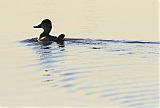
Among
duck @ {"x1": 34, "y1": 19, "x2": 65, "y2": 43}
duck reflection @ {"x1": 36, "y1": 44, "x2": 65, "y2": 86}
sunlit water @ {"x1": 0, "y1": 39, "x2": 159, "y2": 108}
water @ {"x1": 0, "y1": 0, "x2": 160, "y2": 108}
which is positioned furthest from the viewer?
duck @ {"x1": 34, "y1": 19, "x2": 65, "y2": 43}

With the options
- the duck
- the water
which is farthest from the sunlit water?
the duck

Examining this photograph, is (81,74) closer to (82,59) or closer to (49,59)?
(82,59)

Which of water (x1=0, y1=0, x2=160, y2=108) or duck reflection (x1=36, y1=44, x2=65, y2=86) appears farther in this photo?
duck reflection (x1=36, y1=44, x2=65, y2=86)

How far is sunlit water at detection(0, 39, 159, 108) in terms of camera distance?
10125 millimetres

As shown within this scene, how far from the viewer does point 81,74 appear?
12.1 metres

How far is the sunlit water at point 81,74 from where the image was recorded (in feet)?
33.2

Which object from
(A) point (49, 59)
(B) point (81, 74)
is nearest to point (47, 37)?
(A) point (49, 59)

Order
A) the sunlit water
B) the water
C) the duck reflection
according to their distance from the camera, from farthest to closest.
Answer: the duck reflection, the water, the sunlit water

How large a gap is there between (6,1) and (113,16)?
4.68m

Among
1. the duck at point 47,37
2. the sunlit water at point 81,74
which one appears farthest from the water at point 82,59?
the duck at point 47,37

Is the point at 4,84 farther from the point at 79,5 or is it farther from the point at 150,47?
the point at 79,5

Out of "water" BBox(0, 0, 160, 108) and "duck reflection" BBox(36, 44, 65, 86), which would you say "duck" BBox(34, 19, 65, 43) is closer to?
"water" BBox(0, 0, 160, 108)

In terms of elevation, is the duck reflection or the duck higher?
the duck

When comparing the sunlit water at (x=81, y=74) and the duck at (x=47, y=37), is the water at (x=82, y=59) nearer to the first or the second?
the sunlit water at (x=81, y=74)
